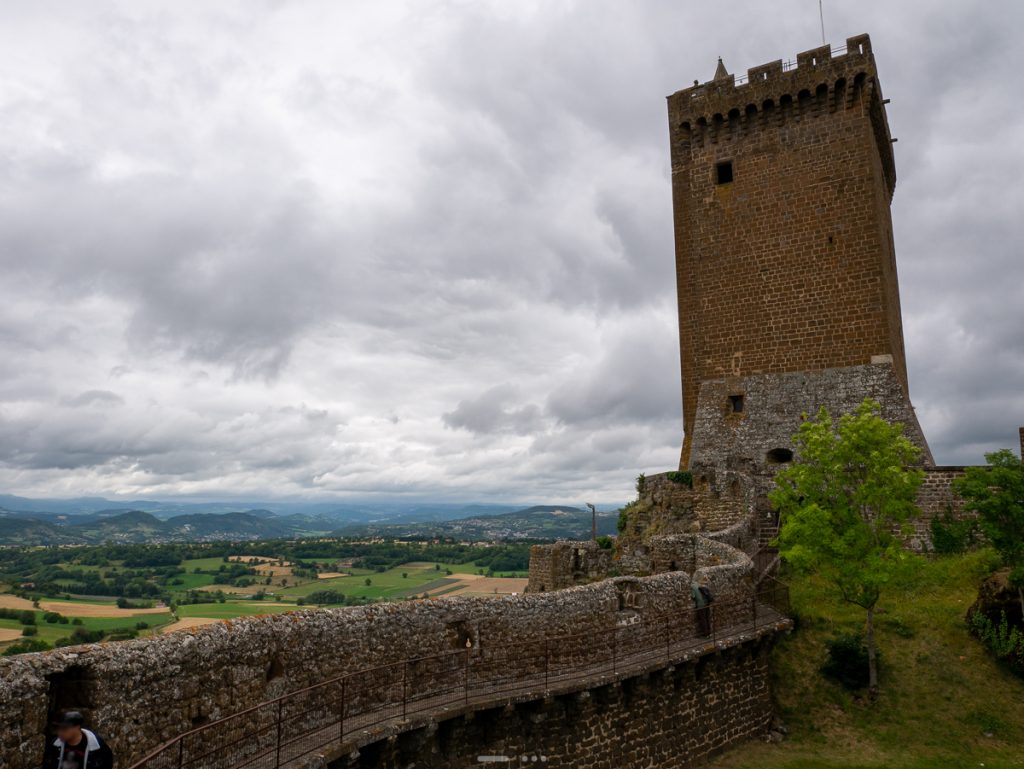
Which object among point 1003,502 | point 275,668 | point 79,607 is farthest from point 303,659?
point 79,607

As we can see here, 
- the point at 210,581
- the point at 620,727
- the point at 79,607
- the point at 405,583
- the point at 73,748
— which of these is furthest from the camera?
the point at 210,581

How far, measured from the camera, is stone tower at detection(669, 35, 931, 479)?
2681cm

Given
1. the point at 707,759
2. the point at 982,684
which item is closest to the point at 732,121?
the point at 982,684

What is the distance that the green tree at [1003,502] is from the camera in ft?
51.6

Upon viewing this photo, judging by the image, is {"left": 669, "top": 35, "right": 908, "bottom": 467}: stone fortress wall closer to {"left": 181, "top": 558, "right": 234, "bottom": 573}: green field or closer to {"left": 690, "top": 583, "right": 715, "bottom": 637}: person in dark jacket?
{"left": 690, "top": 583, "right": 715, "bottom": 637}: person in dark jacket

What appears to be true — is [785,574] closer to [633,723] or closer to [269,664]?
[633,723]

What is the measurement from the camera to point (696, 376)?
29.4 m

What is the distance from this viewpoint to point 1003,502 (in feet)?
52.1

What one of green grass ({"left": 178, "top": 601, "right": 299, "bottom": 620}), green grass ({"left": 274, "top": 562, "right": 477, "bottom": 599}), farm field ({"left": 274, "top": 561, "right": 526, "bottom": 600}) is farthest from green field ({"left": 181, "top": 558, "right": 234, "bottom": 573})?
green grass ({"left": 178, "top": 601, "right": 299, "bottom": 620})

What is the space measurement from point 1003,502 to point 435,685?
13.1 metres

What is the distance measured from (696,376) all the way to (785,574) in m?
10.2

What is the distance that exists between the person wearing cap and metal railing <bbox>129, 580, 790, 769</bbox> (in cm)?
48

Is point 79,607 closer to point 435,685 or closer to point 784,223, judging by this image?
point 784,223

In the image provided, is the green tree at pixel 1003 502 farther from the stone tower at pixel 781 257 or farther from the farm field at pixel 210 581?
the farm field at pixel 210 581
